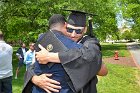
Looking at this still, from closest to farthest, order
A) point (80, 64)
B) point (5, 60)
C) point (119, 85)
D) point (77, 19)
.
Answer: point (80, 64) < point (77, 19) < point (5, 60) < point (119, 85)

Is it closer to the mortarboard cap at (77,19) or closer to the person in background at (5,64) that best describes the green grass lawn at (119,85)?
the person in background at (5,64)

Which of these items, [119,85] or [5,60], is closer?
[5,60]

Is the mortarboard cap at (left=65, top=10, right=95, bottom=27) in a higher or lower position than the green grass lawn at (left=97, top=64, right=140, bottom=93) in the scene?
higher

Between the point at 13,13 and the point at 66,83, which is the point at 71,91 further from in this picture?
the point at 13,13

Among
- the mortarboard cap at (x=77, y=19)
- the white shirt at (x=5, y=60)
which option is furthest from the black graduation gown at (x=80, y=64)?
the white shirt at (x=5, y=60)

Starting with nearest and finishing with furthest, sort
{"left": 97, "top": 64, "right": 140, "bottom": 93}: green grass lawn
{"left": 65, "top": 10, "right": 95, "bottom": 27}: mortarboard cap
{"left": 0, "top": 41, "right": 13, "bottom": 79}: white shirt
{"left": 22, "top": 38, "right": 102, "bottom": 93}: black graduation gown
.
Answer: {"left": 22, "top": 38, "right": 102, "bottom": 93}: black graduation gown
{"left": 65, "top": 10, "right": 95, "bottom": 27}: mortarboard cap
{"left": 0, "top": 41, "right": 13, "bottom": 79}: white shirt
{"left": 97, "top": 64, "right": 140, "bottom": 93}: green grass lawn

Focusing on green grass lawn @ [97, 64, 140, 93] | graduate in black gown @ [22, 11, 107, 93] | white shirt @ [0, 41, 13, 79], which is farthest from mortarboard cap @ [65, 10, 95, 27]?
green grass lawn @ [97, 64, 140, 93]

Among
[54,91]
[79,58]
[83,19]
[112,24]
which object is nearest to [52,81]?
[54,91]

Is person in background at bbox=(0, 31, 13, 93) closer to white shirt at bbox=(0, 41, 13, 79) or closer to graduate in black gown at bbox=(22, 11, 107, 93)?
white shirt at bbox=(0, 41, 13, 79)

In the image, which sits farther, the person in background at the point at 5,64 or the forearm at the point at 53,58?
the person in background at the point at 5,64

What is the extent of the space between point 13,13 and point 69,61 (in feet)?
83.3

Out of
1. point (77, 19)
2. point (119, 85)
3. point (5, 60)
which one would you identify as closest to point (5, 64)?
point (5, 60)

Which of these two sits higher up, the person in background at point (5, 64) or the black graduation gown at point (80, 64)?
the black graduation gown at point (80, 64)

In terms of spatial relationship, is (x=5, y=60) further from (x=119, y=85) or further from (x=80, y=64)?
(x=119, y=85)
